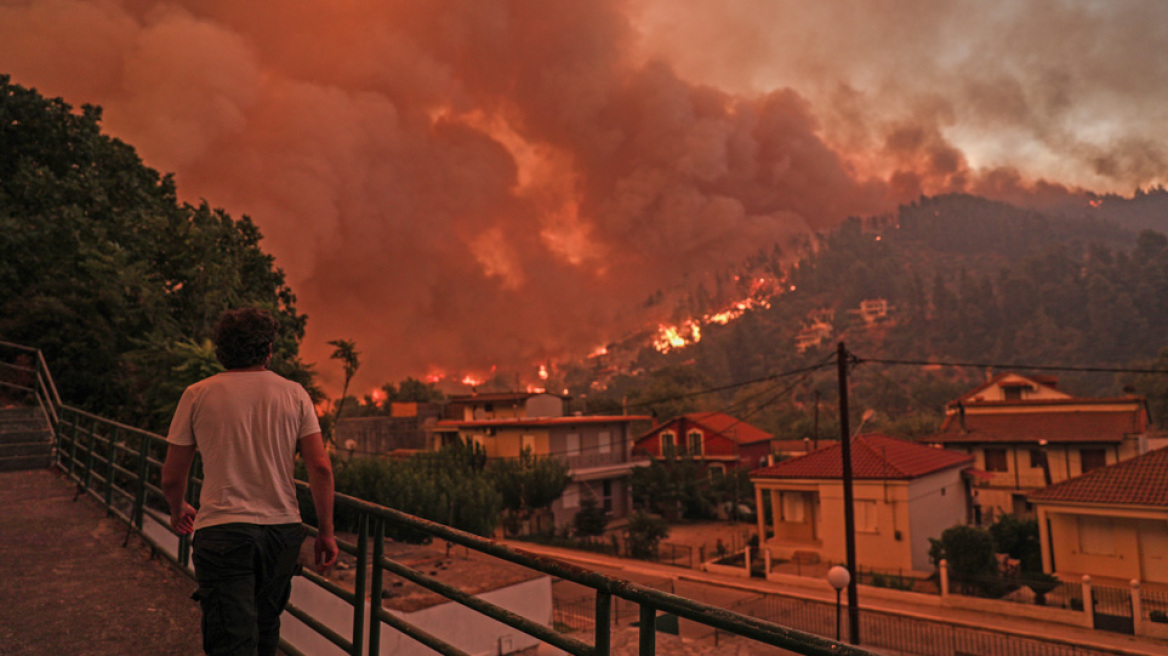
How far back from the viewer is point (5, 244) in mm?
17938

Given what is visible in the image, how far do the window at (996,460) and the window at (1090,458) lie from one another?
3.37 metres

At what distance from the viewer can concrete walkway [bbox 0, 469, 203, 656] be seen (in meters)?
4.44

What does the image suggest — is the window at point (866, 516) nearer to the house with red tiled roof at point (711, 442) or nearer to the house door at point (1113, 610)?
the house door at point (1113, 610)

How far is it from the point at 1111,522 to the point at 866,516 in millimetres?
7374

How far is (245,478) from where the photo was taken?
2.93 meters

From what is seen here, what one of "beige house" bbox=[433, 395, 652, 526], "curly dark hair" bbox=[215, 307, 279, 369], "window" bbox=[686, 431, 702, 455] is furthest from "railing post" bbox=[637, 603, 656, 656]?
"window" bbox=[686, 431, 702, 455]

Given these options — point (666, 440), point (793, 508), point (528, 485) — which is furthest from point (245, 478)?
point (666, 440)

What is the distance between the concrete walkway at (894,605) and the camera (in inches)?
646

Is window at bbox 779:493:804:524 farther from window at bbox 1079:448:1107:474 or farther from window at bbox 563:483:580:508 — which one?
window at bbox 1079:448:1107:474

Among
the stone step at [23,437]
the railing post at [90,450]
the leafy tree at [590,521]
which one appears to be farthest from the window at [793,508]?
the railing post at [90,450]

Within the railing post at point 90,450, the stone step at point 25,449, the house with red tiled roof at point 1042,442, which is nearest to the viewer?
the railing post at point 90,450

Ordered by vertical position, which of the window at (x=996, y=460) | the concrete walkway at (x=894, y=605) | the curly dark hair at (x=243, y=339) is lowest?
the concrete walkway at (x=894, y=605)

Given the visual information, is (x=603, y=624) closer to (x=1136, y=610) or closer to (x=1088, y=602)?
(x=1136, y=610)

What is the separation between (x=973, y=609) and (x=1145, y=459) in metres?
8.23
